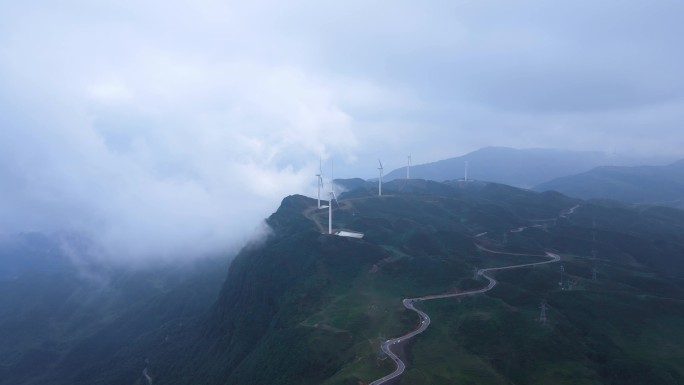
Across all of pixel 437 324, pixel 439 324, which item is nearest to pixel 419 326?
pixel 437 324

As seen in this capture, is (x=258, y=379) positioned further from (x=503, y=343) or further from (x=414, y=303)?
(x=503, y=343)

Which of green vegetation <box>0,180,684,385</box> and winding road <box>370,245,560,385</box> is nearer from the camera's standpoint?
winding road <box>370,245,560,385</box>

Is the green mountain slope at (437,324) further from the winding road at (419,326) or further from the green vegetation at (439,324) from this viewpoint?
the winding road at (419,326)

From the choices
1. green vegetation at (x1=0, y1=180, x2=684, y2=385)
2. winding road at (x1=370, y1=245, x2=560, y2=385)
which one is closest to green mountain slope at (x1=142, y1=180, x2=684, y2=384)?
green vegetation at (x1=0, y1=180, x2=684, y2=385)

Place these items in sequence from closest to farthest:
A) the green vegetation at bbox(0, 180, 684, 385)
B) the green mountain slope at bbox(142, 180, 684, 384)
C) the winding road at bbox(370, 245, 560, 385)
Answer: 1. the winding road at bbox(370, 245, 560, 385)
2. the green vegetation at bbox(0, 180, 684, 385)
3. the green mountain slope at bbox(142, 180, 684, 384)

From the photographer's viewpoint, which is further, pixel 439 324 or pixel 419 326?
pixel 439 324

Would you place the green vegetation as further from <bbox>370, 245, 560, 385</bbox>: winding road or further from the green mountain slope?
<bbox>370, 245, 560, 385</bbox>: winding road

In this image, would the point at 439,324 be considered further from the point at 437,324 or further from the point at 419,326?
the point at 419,326

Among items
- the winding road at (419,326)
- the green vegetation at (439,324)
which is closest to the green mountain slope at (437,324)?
the green vegetation at (439,324)

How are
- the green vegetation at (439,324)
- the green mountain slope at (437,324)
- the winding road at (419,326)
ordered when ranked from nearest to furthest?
the winding road at (419,326) → the green vegetation at (439,324) → the green mountain slope at (437,324)

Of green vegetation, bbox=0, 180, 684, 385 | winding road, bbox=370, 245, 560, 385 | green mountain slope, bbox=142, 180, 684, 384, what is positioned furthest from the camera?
green mountain slope, bbox=142, 180, 684, 384

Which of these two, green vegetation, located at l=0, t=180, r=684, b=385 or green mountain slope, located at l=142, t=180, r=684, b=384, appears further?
green mountain slope, located at l=142, t=180, r=684, b=384
